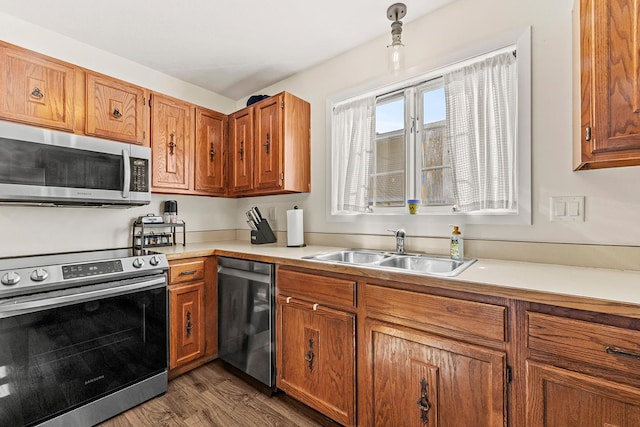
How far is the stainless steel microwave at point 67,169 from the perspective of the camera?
162 cm

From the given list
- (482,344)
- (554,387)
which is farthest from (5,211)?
(554,387)

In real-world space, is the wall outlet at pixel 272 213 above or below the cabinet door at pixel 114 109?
below

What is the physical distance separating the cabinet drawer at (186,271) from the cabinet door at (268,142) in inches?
31.8

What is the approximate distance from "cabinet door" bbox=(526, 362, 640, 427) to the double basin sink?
1.67 feet

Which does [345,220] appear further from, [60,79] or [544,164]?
A: [60,79]

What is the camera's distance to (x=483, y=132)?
169 centimetres

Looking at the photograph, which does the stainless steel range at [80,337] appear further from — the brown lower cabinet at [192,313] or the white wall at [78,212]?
the white wall at [78,212]

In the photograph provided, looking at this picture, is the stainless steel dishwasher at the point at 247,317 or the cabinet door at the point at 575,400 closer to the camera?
the cabinet door at the point at 575,400

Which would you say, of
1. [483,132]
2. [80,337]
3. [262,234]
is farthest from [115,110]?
[483,132]

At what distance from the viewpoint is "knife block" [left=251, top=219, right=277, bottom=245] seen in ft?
8.44

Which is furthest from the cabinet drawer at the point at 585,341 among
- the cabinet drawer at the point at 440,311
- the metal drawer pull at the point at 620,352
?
the cabinet drawer at the point at 440,311

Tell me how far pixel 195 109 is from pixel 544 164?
103 inches

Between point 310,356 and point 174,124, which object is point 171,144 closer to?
point 174,124

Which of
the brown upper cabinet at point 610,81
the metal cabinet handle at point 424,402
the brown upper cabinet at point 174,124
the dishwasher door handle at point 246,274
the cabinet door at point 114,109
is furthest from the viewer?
the cabinet door at point 114,109
